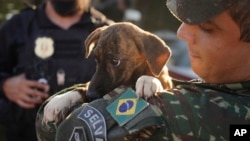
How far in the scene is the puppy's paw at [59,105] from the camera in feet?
7.39

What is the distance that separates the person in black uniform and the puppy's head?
56.9 inches

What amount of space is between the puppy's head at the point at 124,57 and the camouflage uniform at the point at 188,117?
467 millimetres

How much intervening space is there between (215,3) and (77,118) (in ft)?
1.77

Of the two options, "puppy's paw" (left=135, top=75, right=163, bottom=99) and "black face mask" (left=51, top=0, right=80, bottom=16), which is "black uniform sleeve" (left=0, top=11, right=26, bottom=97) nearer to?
"black face mask" (left=51, top=0, right=80, bottom=16)

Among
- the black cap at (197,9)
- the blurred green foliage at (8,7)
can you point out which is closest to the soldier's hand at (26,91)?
the blurred green foliage at (8,7)

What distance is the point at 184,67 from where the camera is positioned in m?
7.39

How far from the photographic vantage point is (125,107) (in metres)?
1.94

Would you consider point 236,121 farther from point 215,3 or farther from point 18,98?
point 18,98

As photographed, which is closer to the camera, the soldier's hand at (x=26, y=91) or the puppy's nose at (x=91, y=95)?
the puppy's nose at (x=91, y=95)

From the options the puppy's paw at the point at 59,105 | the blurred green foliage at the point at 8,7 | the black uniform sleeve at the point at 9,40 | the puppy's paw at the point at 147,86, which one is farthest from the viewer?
the blurred green foliage at the point at 8,7

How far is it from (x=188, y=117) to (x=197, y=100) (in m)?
0.07

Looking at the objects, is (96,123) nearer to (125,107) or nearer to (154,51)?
(125,107)

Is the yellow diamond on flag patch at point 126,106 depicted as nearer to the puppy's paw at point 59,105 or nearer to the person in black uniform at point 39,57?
the puppy's paw at point 59,105

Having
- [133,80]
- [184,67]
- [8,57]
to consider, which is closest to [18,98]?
[8,57]
